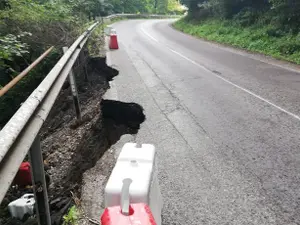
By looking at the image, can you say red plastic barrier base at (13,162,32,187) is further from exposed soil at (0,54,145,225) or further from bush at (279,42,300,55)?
bush at (279,42,300,55)

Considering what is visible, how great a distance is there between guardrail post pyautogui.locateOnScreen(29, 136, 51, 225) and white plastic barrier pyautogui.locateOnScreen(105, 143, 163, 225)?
1.54 ft

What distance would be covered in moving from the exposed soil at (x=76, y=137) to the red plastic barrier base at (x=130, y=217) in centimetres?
134

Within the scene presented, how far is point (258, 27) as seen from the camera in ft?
61.4

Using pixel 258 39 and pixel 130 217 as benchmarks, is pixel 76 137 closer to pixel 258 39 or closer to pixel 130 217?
pixel 130 217

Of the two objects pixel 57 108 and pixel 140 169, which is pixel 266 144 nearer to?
pixel 140 169

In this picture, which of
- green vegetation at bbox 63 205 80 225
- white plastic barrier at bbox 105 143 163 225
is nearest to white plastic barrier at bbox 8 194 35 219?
green vegetation at bbox 63 205 80 225

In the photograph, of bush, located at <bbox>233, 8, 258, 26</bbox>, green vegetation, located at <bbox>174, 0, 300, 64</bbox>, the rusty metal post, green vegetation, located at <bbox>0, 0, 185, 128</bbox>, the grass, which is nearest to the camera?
green vegetation, located at <bbox>0, 0, 185, 128</bbox>

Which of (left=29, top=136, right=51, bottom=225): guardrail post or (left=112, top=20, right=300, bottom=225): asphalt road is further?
(left=112, top=20, right=300, bottom=225): asphalt road

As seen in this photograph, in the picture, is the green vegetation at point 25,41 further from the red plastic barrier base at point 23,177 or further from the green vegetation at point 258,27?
the green vegetation at point 258,27

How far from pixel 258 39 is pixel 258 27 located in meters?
2.12

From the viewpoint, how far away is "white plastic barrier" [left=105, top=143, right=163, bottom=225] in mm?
2242

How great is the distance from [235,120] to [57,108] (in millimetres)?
4078

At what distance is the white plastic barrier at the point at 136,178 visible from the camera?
7.36 feet

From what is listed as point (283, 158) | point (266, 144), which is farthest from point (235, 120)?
point (283, 158)
